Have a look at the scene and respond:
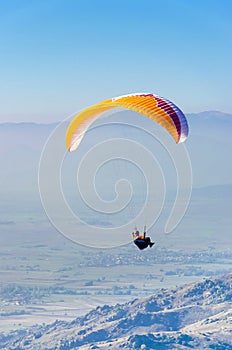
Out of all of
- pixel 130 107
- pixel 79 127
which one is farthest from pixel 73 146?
pixel 130 107

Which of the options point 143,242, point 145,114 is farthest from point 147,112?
point 143,242

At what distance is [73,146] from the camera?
3408 inches

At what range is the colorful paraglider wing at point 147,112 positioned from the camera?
82.1 metres

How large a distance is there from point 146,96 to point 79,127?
7081 mm

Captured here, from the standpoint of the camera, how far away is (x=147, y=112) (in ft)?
268

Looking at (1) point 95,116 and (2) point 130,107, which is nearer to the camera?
(2) point 130,107

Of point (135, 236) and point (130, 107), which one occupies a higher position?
point (130, 107)

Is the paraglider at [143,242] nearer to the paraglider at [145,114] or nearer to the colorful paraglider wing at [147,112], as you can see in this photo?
the paraglider at [145,114]

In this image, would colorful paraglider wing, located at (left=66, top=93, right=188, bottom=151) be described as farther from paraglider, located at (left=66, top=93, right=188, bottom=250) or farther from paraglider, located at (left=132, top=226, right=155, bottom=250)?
paraglider, located at (left=132, top=226, right=155, bottom=250)

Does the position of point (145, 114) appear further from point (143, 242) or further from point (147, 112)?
point (143, 242)

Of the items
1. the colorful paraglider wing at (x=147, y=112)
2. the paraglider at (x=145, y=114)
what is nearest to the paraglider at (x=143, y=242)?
the paraglider at (x=145, y=114)

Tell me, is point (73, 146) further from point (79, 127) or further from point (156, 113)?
point (156, 113)

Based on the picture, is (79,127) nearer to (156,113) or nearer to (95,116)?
(95,116)

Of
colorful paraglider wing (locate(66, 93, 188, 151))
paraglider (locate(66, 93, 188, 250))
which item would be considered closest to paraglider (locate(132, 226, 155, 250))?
paraglider (locate(66, 93, 188, 250))
